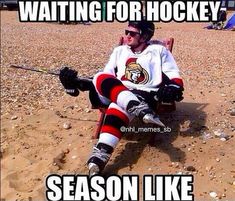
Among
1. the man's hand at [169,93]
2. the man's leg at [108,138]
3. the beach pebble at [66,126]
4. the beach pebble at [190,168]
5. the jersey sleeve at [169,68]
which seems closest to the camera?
the man's leg at [108,138]

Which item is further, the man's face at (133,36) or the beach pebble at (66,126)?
the beach pebble at (66,126)

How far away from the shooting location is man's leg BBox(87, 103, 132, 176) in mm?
4992

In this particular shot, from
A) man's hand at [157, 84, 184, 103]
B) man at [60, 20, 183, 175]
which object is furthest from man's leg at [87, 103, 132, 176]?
man's hand at [157, 84, 184, 103]

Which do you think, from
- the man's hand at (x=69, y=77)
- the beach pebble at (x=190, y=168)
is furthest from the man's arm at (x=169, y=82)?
the man's hand at (x=69, y=77)

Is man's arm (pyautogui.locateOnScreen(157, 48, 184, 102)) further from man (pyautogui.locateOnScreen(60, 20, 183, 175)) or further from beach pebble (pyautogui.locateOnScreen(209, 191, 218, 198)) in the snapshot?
beach pebble (pyautogui.locateOnScreen(209, 191, 218, 198))

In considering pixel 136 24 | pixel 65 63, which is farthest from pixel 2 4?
pixel 136 24

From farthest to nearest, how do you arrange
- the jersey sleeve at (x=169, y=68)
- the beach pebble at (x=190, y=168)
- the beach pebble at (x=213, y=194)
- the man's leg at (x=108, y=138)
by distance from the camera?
the jersey sleeve at (x=169, y=68), the beach pebble at (x=190, y=168), the man's leg at (x=108, y=138), the beach pebble at (x=213, y=194)

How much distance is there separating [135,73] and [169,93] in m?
0.72

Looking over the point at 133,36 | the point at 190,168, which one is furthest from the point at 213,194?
the point at 133,36

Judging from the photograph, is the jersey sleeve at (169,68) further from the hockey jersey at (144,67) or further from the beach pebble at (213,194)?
the beach pebble at (213,194)

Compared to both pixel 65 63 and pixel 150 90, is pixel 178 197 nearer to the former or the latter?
pixel 150 90

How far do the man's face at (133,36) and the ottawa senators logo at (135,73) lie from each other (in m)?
0.20

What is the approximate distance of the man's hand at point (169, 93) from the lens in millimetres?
5332

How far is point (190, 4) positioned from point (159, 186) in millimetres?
8005
